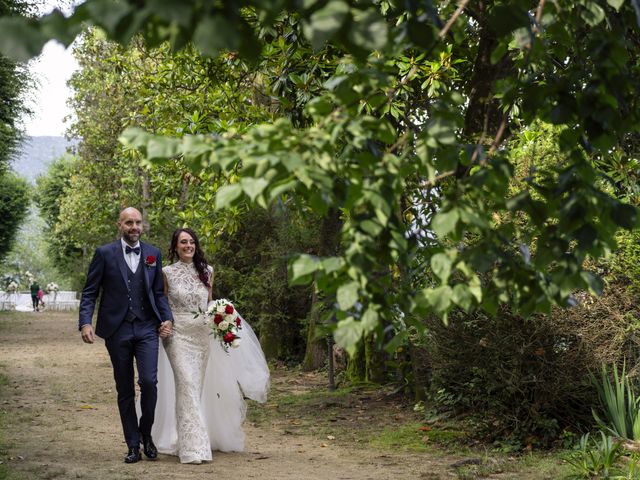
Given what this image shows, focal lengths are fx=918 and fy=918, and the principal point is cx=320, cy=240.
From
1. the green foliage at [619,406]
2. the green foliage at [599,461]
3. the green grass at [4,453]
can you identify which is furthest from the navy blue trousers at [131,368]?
the green foliage at [619,406]

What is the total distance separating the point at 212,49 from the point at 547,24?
1881 millimetres

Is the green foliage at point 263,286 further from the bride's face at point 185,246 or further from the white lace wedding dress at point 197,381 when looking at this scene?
the bride's face at point 185,246

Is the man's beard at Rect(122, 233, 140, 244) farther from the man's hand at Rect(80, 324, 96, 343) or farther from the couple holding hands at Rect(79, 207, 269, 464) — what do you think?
the man's hand at Rect(80, 324, 96, 343)

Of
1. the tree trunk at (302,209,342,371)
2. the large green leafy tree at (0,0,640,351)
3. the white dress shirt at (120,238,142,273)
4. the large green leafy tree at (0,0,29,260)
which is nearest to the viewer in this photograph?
the large green leafy tree at (0,0,640,351)

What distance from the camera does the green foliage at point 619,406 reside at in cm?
830

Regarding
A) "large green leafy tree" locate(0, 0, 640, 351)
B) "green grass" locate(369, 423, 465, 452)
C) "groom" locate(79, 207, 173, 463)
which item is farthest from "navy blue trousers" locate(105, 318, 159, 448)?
"large green leafy tree" locate(0, 0, 640, 351)

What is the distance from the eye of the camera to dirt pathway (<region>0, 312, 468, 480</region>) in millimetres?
8391

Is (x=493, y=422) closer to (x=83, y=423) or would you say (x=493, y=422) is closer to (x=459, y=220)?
(x=83, y=423)

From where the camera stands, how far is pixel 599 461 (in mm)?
7605

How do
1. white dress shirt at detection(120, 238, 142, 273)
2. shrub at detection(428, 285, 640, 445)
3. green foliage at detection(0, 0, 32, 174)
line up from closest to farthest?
1. shrub at detection(428, 285, 640, 445)
2. white dress shirt at detection(120, 238, 142, 273)
3. green foliage at detection(0, 0, 32, 174)

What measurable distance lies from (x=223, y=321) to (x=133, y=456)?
63.6 inches

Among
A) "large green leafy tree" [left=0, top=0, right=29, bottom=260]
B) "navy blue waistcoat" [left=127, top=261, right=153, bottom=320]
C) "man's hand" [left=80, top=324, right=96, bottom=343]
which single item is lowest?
"man's hand" [left=80, top=324, right=96, bottom=343]

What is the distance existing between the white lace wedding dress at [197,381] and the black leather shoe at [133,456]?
1.44ft

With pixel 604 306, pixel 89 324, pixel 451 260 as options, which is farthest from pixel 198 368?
pixel 451 260
